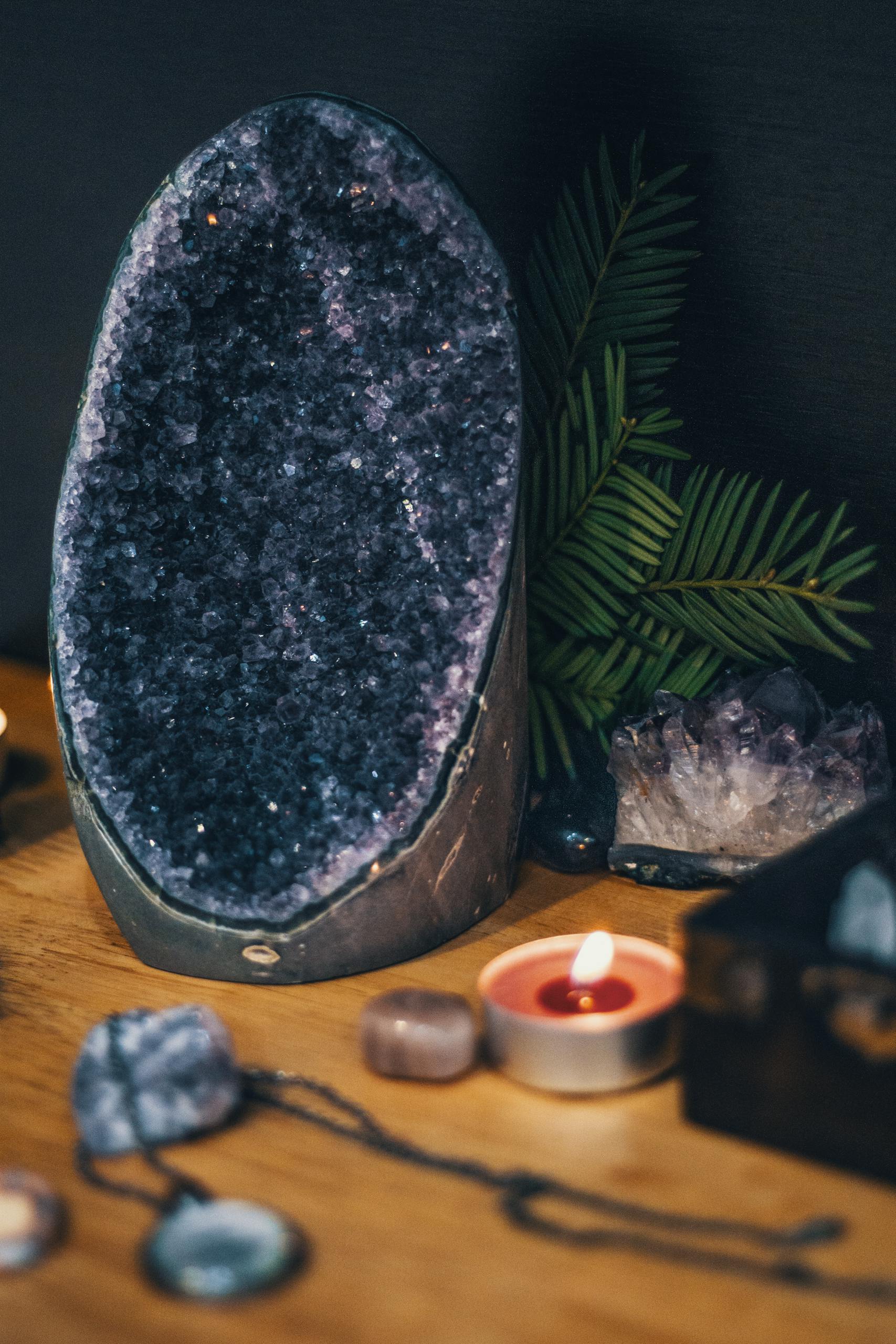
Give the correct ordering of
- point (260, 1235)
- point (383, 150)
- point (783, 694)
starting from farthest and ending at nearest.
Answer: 1. point (783, 694)
2. point (383, 150)
3. point (260, 1235)

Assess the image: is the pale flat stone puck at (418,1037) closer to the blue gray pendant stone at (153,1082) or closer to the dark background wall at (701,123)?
the blue gray pendant stone at (153,1082)

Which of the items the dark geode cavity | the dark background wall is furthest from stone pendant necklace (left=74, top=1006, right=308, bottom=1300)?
the dark background wall

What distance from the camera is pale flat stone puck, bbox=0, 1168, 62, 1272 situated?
0.52m

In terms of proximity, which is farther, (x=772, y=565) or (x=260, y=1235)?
(x=772, y=565)

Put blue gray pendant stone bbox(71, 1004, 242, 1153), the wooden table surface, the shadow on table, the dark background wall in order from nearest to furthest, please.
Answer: the wooden table surface, blue gray pendant stone bbox(71, 1004, 242, 1153), the dark background wall, the shadow on table

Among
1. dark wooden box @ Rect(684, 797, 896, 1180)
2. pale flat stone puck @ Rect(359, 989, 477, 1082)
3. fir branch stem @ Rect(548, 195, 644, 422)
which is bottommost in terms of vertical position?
pale flat stone puck @ Rect(359, 989, 477, 1082)

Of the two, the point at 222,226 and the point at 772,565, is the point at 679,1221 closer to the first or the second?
the point at 772,565

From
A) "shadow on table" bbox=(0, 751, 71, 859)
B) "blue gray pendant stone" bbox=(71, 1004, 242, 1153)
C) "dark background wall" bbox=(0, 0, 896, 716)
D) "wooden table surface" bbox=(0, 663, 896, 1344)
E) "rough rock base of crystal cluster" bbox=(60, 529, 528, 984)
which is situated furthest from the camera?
"shadow on table" bbox=(0, 751, 71, 859)

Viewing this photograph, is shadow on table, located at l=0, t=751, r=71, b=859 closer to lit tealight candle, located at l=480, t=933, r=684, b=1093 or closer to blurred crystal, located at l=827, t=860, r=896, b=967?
lit tealight candle, located at l=480, t=933, r=684, b=1093

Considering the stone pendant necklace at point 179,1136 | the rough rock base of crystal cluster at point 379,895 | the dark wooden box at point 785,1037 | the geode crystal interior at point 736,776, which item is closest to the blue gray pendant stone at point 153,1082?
the stone pendant necklace at point 179,1136

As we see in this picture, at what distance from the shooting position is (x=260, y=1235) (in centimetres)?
53

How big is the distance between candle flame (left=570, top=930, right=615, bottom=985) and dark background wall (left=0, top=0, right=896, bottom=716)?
13.4 inches

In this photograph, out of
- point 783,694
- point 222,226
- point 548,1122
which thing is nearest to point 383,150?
point 222,226

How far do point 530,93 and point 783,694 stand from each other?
18.1 inches
